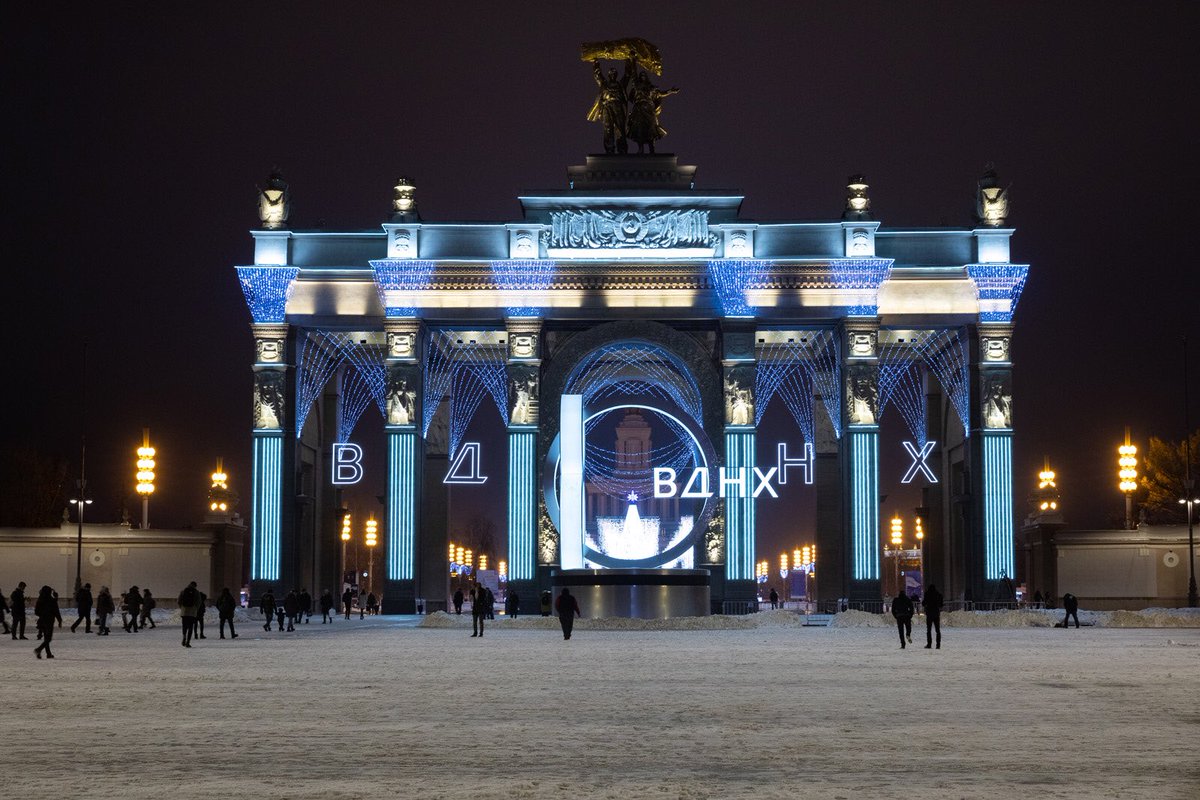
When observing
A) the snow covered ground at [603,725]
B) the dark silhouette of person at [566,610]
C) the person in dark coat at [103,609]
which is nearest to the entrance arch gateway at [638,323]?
the person in dark coat at [103,609]

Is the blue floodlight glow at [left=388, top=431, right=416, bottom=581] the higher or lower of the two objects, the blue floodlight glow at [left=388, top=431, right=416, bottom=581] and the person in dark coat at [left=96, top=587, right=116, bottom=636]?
the higher

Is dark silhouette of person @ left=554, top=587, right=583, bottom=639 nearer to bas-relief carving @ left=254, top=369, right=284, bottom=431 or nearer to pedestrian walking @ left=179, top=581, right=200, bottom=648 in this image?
pedestrian walking @ left=179, top=581, right=200, bottom=648

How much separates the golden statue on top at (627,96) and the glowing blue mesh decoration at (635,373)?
10183 mm

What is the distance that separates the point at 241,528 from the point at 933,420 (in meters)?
35.7

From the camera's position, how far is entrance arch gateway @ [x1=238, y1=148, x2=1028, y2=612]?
234 ft

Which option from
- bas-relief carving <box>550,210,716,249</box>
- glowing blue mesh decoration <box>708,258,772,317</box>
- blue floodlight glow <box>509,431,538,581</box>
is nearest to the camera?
blue floodlight glow <box>509,431,538,581</box>

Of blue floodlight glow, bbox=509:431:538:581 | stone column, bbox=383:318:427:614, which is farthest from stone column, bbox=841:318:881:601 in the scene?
stone column, bbox=383:318:427:614

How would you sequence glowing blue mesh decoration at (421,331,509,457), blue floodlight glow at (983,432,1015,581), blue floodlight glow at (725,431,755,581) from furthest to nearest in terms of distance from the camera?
glowing blue mesh decoration at (421,331,509,457)
blue floodlight glow at (983,432,1015,581)
blue floodlight glow at (725,431,755,581)

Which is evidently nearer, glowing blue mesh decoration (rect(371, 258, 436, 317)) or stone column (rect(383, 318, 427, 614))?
stone column (rect(383, 318, 427, 614))

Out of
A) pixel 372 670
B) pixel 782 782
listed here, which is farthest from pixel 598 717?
pixel 372 670

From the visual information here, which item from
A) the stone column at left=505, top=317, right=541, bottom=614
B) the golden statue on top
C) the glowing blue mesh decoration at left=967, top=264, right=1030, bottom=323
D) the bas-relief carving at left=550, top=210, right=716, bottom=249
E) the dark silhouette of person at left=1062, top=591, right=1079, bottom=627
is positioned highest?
the golden statue on top

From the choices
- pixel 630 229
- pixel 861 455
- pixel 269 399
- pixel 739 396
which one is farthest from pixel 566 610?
pixel 269 399

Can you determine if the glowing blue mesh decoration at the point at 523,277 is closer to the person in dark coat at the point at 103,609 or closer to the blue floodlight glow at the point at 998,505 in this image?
the blue floodlight glow at the point at 998,505

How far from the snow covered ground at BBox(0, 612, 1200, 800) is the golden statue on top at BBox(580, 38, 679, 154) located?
43.7 m
